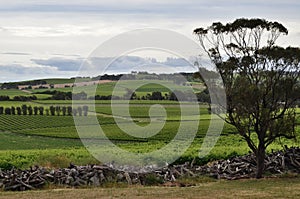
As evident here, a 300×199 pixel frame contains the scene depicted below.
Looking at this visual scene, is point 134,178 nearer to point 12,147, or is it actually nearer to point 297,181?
point 297,181

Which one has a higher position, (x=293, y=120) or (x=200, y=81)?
(x=200, y=81)

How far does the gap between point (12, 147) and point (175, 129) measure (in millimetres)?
18311

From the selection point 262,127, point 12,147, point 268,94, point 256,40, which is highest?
point 256,40

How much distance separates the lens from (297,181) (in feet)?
72.4

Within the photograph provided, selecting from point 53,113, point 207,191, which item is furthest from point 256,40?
point 53,113

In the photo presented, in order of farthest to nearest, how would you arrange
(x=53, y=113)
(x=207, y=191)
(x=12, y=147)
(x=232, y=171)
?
(x=53, y=113)
(x=12, y=147)
(x=232, y=171)
(x=207, y=191)

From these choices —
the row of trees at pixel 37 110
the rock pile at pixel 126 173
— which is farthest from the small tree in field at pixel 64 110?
the rock pile at pixel 126 173

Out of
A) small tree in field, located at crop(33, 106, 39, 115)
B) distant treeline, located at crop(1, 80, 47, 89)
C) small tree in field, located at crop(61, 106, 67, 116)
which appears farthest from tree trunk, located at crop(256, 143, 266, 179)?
distant treeline, located at crop(1, 80, 47, 89)

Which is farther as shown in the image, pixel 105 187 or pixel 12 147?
pixel 12 147

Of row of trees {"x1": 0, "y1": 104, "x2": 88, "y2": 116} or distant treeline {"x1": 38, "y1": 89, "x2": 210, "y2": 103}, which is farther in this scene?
row of trees {"x1": 0, "y1": 104, "x2": 88, "y2": 116}

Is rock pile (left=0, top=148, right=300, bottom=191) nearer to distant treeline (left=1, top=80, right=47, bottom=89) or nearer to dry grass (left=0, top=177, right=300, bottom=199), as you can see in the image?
dry grass (left=0, top=177, right=300, bottom=199)

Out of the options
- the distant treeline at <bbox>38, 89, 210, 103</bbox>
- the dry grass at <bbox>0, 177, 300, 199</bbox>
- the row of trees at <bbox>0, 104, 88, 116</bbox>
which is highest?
the distant treeline at <bbox>38, 89, 210, 103</bbox>

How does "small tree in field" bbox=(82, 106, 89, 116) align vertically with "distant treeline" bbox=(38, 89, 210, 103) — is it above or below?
below

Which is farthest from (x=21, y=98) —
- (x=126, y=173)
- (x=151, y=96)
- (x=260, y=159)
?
(x=260, y=159)
